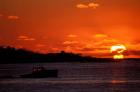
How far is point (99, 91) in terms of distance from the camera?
340 feet

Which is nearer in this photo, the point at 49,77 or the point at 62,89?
the point at 62,89

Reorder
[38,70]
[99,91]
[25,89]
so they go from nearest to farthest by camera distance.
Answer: [99,91] < [25,89] < [38,70]

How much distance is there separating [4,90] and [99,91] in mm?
18936

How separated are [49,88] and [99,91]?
41.5ft

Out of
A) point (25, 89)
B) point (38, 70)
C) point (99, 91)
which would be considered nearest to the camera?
point (99, 91)

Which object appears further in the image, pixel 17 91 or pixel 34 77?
pixel 34 77

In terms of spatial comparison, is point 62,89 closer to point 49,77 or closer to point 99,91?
point 99,91

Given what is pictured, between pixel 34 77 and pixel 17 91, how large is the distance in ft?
130

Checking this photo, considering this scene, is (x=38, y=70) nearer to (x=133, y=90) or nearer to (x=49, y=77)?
(x=49, y=77)

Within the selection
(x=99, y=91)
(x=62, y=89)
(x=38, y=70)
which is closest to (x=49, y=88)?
(x=62, y=89)

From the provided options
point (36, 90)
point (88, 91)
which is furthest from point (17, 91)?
point (88, 91)

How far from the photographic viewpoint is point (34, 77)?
146 m

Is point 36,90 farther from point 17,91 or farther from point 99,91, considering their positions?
point 99,91

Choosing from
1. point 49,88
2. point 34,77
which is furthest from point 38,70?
point 49,88
